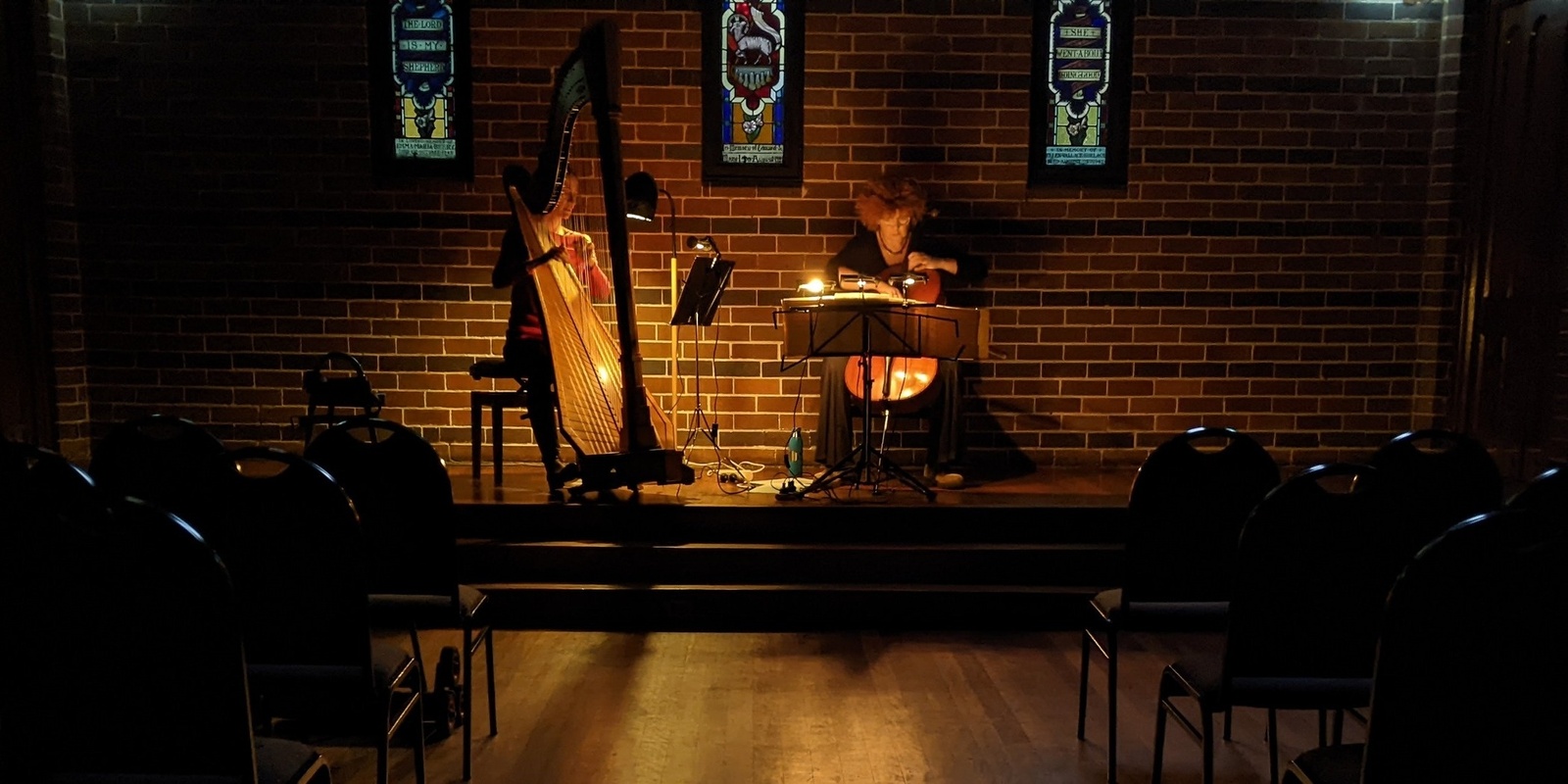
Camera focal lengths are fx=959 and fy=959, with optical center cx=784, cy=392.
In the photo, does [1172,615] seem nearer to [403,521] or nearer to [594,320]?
[403,521]

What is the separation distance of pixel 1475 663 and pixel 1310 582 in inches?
24.9

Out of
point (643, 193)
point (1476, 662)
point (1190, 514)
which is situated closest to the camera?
point (1476, 662)

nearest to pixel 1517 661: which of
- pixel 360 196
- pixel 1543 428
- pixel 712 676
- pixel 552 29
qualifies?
pixel 712 676

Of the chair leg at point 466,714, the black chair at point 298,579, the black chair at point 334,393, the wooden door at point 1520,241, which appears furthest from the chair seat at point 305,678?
the wooden door at point 1520,241

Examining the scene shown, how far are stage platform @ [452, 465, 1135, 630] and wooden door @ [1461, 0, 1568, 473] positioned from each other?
2.41 m

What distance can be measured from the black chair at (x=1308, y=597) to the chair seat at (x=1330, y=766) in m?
0.24

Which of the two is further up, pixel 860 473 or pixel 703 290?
pixel 703 290

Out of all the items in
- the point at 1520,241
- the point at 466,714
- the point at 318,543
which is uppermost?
the point at 1520,241

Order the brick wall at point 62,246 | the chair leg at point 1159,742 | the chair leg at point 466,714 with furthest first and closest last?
the brick wall at point 62,246 < the chair leg at point 466,714 < the chair leg at point 1159,742

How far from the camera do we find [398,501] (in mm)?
2443

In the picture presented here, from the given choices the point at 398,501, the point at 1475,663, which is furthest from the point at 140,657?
the point at 1475,663

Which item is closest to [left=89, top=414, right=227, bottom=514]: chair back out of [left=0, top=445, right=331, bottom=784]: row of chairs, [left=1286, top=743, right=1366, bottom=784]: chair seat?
[left=0, top=445, right=331, bottom=784]: row of chairs

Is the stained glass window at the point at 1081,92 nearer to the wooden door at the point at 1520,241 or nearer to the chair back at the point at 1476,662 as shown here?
the wooden door at the point at 1520,241

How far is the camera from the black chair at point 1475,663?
1.22 metres
